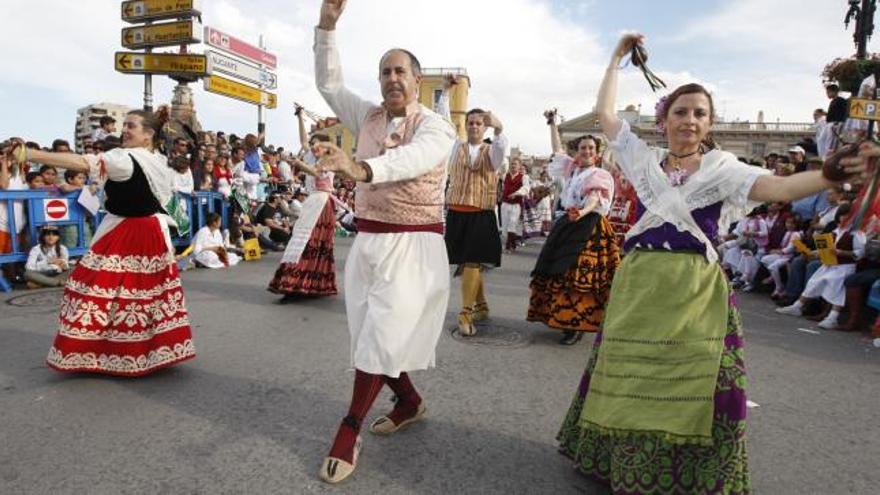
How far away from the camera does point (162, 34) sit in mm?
13836

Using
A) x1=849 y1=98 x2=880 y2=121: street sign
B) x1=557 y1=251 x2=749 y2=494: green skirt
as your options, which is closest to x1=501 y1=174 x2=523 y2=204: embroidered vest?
x1=849 y1=98 x2=880 y2=121: street sign

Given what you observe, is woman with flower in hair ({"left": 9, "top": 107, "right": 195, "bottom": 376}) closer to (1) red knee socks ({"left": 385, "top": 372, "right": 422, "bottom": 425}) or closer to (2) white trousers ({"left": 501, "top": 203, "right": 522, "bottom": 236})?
(1) red knee socks ({"left": 385, "top": 372, "right": 422, "bottom": 425})

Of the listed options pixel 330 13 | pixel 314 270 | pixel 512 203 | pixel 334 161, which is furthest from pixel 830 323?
pixel 512 203

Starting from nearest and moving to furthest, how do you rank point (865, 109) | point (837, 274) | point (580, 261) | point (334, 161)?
point (334, 161) → point (865, 109) → point (580, 261) → point (837, 274)

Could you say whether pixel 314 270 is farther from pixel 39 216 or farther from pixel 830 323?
pixel 830 323

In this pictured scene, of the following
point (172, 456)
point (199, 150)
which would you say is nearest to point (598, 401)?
point (172, 456)

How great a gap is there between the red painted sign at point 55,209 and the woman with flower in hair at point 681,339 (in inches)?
297

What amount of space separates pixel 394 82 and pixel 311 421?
188cm

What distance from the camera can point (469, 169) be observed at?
523cm

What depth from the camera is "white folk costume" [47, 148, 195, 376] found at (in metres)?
3.72

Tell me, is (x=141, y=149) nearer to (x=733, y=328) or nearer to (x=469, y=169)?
(x=469, y=169)

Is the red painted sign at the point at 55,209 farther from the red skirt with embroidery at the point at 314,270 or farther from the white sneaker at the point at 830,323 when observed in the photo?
the white sneaker at the point at 830,323

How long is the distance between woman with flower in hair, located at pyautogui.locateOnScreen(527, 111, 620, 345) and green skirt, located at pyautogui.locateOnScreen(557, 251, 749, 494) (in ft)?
8.30

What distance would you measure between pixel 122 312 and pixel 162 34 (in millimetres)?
12379
